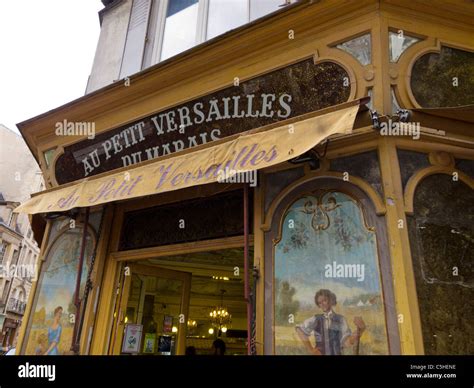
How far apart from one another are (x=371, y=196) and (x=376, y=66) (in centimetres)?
131

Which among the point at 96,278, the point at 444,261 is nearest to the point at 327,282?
the point at 444,261

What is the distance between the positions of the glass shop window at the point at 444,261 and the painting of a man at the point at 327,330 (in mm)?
598

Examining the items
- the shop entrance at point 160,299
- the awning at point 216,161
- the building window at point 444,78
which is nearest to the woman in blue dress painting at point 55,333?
the shop entrance at point 160,299

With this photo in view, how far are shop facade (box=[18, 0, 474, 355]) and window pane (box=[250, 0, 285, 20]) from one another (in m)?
1.55

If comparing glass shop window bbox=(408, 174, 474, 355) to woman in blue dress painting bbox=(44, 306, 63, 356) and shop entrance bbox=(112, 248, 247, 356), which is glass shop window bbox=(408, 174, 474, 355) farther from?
woman in blue dress painting bbox=(44, 306, 63, 356)

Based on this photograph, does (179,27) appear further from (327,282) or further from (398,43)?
(327,282)

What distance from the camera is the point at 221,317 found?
10820 millimetres

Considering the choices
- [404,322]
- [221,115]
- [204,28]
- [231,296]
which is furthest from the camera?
[231,296]

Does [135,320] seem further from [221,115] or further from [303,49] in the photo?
[303,49]

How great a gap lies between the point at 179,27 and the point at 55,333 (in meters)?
5.36

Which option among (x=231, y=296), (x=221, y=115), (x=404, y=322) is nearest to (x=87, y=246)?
(x=221, y=115)

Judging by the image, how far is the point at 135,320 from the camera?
5.86 m

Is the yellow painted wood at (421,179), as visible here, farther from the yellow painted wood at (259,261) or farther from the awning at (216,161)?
the yellow painted wood at (259,261)

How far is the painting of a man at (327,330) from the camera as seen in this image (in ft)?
10.6
